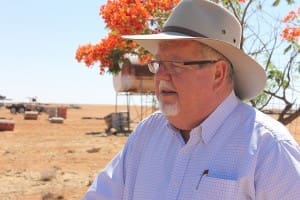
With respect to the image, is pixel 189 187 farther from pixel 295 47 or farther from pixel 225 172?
pixel 295 47

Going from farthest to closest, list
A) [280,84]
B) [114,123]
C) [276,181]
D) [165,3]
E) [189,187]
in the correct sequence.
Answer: [114,123]
[280,84]
[165,3]
[189,187]
[276,181]

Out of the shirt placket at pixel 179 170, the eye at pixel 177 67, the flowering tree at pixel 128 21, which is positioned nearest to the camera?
the shirt placket at pixel 179 170

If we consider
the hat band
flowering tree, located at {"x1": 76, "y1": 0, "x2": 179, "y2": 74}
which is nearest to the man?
the hat band

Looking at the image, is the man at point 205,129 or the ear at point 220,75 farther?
the ear at point 220,75

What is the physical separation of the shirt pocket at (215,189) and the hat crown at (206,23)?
61cm

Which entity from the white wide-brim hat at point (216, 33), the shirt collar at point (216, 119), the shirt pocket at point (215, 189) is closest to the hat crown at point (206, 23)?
the white wide-brim hat at point (216, 33)

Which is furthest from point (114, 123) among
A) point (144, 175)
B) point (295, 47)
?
point (144, 175)

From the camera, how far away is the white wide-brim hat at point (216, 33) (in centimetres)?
262

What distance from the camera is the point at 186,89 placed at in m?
2.64

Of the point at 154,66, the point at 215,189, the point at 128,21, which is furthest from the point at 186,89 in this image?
the point at 128,21

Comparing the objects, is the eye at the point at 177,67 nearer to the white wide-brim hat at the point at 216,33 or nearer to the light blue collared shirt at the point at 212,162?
the white wide-brim hat at the point at 216,33

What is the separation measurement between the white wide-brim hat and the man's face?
67mm

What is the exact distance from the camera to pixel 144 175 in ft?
9.01

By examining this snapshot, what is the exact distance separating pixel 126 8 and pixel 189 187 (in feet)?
12.8
